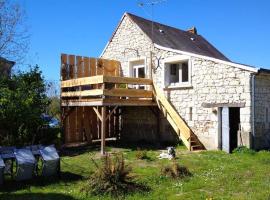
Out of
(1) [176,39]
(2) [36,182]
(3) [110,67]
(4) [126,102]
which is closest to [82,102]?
(4) [126,102]

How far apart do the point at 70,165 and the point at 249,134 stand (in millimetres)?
6881

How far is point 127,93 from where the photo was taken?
608 inches

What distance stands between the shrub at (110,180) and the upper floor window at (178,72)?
8775 millimetres

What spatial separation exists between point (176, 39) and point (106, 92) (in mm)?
8396

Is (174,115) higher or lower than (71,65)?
lower

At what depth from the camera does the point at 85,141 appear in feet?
61.0

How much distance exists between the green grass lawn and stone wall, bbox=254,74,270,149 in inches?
79.9

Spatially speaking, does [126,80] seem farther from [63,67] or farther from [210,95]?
[210,95]

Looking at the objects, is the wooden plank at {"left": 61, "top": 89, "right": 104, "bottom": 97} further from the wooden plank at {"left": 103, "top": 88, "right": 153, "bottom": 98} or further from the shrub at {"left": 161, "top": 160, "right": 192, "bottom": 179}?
the shrub at {"left": 161, "top": 160, "right": 192, "bottom": 179}

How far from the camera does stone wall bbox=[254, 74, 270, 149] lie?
1425cm

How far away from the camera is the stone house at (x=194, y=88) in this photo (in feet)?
46.4

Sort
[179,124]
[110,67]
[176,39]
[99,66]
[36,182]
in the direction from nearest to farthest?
[36,182] → [179,124] → [99,66] → [110,67] → [176,39]

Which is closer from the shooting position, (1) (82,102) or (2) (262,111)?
(2) (262,111)

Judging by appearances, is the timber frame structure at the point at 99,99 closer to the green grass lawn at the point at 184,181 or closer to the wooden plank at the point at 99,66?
the wooden plank at the point at 99,66
